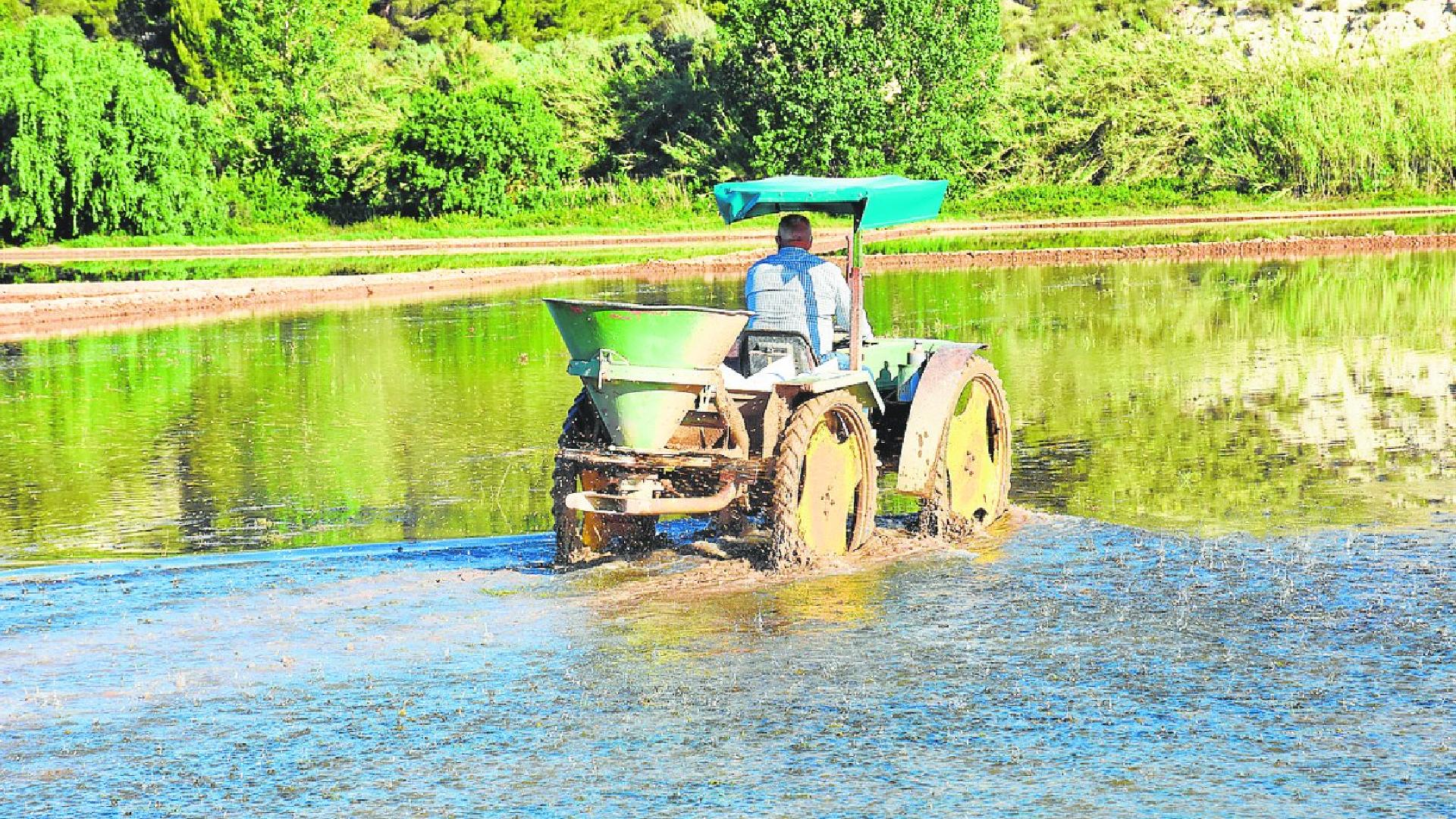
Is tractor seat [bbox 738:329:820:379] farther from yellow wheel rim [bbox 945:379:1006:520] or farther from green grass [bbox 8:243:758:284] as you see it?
green grass [bbox 8:243:758:284]

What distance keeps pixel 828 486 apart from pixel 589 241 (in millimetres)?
31217

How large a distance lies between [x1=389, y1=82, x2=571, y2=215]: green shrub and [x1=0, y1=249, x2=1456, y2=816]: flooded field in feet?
100

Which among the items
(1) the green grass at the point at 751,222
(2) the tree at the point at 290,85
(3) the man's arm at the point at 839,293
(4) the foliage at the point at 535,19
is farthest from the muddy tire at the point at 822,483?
(4) the foliage at the point at 535,19

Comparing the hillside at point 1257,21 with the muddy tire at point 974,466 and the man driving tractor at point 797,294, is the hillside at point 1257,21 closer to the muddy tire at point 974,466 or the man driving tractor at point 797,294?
the muddy tire at point 974,466

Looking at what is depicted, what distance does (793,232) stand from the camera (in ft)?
33.5

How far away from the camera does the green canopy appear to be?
10.0 metres

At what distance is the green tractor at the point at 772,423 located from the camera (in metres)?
9.05

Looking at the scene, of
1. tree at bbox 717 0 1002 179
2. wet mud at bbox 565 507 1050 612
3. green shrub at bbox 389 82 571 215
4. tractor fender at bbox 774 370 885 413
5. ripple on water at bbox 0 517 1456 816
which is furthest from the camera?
green shrub at bbox 389 82 571 215

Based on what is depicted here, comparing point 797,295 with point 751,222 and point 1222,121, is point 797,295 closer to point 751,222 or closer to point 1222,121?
point 751,222

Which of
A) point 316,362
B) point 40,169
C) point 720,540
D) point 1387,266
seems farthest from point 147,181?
point 720,540

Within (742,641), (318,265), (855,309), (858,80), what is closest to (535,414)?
(855,309)

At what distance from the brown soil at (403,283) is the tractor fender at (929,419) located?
1929cm

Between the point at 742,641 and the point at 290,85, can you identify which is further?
the point at 290,85

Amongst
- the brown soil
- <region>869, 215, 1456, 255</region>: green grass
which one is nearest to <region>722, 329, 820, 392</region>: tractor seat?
the brown soil
